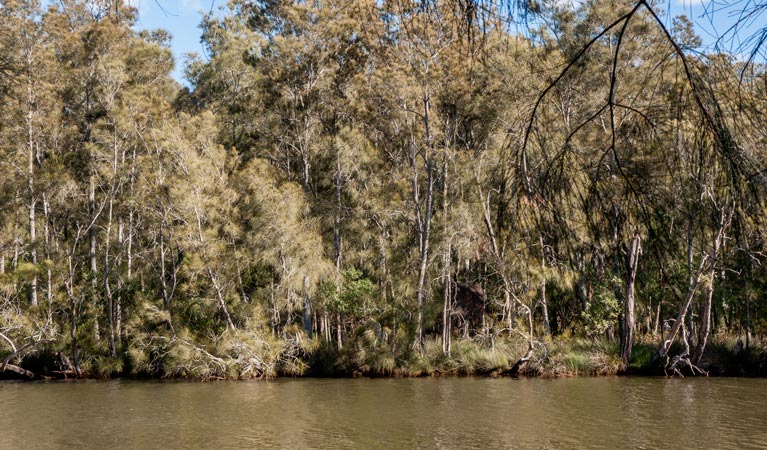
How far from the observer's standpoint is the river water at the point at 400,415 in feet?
32.5

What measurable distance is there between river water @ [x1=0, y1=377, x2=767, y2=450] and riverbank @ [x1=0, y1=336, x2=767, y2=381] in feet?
3.15

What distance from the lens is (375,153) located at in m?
21.1

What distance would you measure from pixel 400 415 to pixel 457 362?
19.8 ft

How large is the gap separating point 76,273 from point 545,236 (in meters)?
22.5

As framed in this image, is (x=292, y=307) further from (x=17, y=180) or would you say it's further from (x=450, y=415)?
(x=17, y=180)

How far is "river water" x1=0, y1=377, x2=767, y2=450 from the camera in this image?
991 centimetres

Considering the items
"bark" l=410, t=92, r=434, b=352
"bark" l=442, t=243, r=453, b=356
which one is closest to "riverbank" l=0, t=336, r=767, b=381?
"bark" l=442, t=243, r=453, b=356


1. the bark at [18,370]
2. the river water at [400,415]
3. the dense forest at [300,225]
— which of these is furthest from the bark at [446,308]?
the bark at [18,370]

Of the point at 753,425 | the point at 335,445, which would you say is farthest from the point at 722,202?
the point at 753,425

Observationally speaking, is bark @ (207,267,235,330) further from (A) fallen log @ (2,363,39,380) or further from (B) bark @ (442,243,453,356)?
(B) bark @ (442,243,453,356)

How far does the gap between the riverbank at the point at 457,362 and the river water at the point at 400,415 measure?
96 cm

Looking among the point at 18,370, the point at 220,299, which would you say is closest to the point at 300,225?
the point at 220,299

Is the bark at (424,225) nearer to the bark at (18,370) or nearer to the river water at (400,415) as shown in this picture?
the river water at (400,415)

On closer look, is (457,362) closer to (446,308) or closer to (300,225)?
(446,308)
